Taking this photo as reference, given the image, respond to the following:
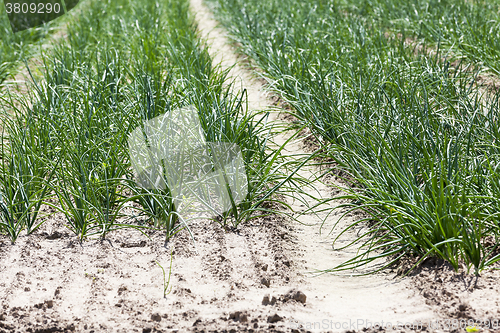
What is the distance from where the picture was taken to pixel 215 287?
6.75ft

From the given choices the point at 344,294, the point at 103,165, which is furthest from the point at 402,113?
the point at 103,165

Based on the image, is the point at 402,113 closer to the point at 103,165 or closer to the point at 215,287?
the point at 215,287

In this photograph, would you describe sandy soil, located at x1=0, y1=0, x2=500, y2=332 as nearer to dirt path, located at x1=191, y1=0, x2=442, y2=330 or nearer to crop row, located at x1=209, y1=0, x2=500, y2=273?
dirt path, located at x1=191, y1=0, x2=442, y2=330

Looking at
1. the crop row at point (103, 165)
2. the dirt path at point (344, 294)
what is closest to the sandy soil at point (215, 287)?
the dirt path at point (344, 294)

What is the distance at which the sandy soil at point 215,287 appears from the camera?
1822 mm

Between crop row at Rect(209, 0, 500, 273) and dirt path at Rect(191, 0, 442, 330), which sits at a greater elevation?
crop row at Rect(209, 0, 500, 273)

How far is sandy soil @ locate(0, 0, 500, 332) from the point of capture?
182 cm

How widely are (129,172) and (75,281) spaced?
0.80m

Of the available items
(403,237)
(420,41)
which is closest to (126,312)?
(403,237)

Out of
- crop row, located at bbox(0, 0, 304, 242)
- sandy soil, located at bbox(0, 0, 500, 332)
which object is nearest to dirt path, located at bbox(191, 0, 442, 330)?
sandy soil, located at bbox(0, 0, 500, 332)

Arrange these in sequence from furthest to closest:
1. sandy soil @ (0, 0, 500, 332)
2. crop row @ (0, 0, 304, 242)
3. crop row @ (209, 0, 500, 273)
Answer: crop row @ (0, 0, 304, 242), crop row @ (209, 0, 500, 273), sandy soil @ (0, 0, 500, 332)

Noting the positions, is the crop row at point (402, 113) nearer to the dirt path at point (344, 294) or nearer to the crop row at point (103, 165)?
the dirt path at point (344, 294)

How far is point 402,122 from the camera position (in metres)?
2.91

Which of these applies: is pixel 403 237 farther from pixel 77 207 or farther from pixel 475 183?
pixel 77 207
